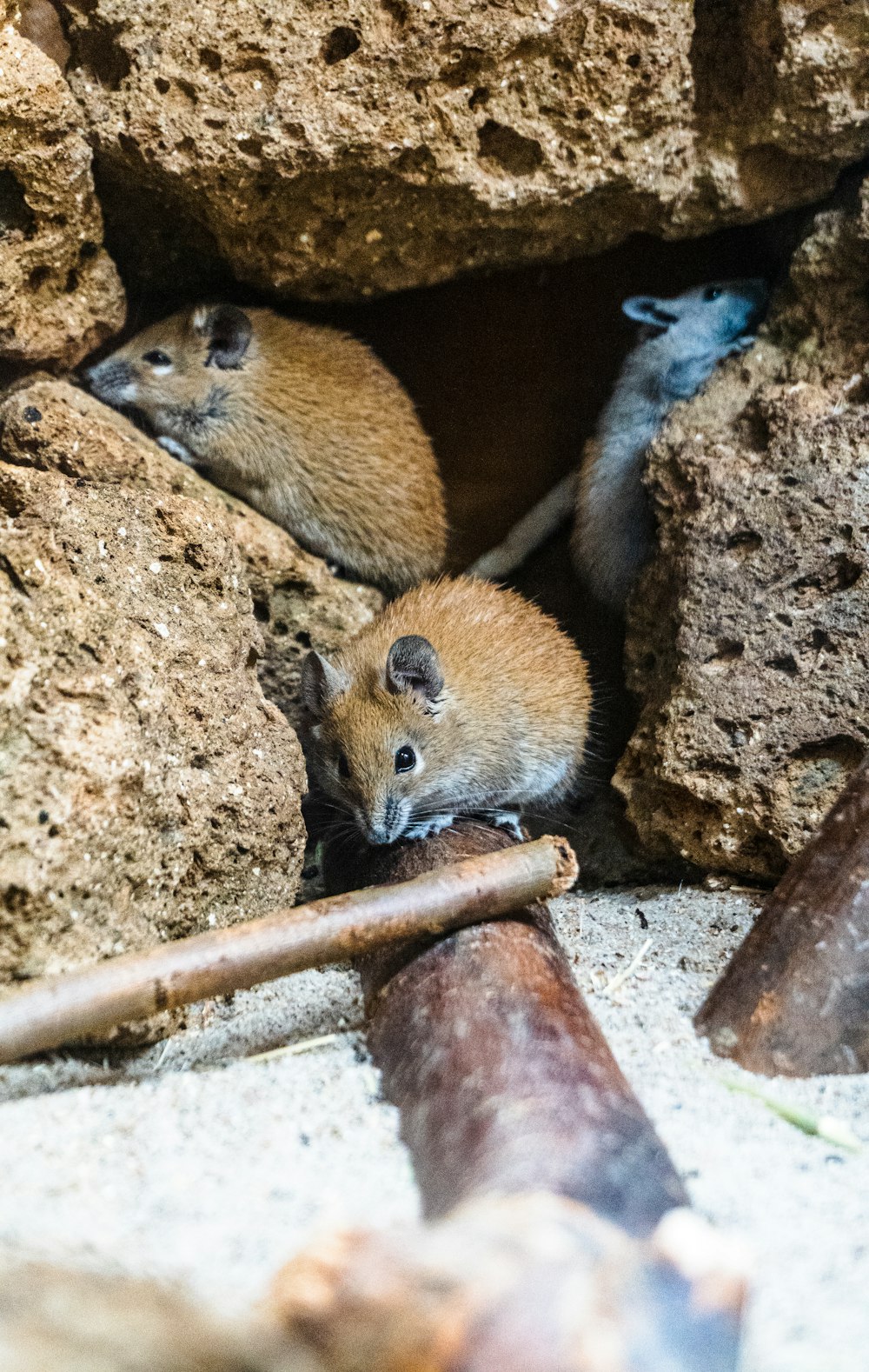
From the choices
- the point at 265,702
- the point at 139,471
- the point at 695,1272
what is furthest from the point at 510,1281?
the point at 139,471

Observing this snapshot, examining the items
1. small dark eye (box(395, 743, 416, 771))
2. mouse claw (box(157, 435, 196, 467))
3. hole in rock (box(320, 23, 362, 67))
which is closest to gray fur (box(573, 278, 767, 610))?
small dark eye (box(395, 743, 416, 771))

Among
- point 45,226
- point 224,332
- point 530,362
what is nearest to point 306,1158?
point 45,226

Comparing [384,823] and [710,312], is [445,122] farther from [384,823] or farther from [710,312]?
[384,823]

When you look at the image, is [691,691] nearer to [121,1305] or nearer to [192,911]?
[192,911]

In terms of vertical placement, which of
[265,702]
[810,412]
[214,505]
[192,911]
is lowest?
[192,911]

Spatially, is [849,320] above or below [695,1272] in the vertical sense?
above

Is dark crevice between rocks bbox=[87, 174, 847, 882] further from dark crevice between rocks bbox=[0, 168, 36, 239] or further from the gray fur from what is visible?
dark crevice between rocks bbox=[0, 168, 36, 239]
